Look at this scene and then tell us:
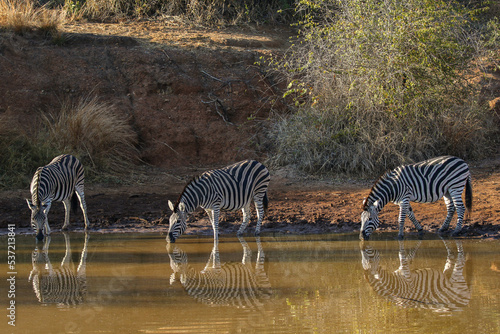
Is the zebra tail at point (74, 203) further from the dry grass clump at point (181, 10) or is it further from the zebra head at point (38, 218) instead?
the dry grass clump at point (181, 10)

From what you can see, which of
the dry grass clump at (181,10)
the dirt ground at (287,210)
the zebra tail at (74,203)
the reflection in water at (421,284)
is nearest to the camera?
the reflection in water at (421,284)

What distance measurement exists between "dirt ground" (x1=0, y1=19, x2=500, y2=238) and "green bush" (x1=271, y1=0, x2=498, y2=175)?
0.83 meters

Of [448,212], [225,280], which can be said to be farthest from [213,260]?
[448,212]

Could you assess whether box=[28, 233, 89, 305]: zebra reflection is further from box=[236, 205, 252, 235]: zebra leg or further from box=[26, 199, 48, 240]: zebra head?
box=[236, 205, 252, 235]: zebra leg

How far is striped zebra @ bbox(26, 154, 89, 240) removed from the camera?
9.17m

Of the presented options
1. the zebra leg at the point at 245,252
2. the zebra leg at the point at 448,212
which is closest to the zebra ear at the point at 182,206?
the zebra leg at the point at 245,252

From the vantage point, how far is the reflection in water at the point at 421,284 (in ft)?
20.2

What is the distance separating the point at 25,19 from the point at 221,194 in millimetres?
11246

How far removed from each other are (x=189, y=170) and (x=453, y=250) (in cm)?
780

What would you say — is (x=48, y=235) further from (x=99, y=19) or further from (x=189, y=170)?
(x=99, y=19)

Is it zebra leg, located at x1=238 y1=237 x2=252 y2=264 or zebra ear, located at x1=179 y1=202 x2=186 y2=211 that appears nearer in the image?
zebra leg, located at x1=238 y1=237 x2=252 y2=264

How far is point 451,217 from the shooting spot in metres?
9.78

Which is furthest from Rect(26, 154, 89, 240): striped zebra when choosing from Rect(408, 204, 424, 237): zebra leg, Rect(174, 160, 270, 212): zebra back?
Rect(408, 204, 424, 237): zebra leg

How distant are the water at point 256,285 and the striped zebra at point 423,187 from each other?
576 millimetres
